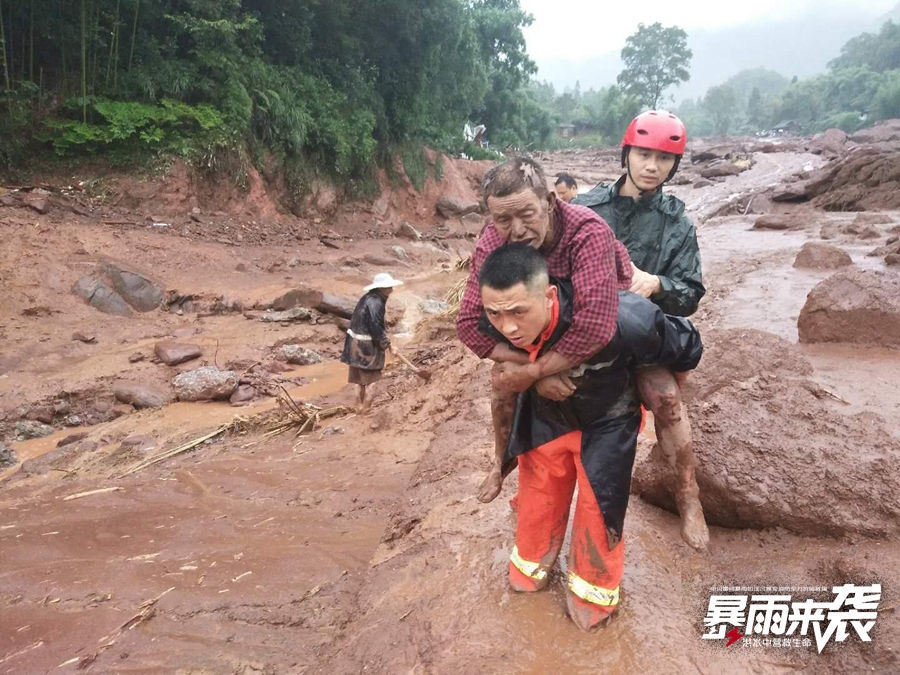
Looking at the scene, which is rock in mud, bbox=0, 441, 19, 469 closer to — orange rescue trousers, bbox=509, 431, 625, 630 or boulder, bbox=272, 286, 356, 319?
boulder, bbox=272, 286, 356, 319

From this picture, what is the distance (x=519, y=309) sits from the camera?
182 cm

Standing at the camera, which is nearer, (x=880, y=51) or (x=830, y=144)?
(x=830, y=144)

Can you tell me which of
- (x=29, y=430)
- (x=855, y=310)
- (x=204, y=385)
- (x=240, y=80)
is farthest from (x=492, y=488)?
(x=240, y=80)

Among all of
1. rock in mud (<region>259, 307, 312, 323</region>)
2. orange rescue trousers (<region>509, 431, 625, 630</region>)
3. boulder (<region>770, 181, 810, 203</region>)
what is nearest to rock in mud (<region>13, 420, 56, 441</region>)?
rock in mud (<region>259, 307, 312, 323</region>)

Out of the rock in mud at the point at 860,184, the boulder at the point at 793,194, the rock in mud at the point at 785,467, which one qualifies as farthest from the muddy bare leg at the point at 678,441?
the boulder at the point at 793,194

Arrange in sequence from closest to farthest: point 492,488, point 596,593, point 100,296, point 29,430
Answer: point 596,593 → point 492,488 → point 29,430 → point 100,296

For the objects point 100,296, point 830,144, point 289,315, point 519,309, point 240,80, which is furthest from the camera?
point 830,144

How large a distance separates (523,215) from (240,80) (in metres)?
12.9

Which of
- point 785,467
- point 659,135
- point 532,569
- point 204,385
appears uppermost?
point 659,135

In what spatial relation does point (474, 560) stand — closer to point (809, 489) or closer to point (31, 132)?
point (809, 489)

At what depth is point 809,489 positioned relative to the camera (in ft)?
7.72

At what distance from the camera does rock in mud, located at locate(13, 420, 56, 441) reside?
20.5 ft

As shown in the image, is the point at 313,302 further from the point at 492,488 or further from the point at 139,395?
the point at 492,488

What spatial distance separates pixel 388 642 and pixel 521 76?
25.1m
